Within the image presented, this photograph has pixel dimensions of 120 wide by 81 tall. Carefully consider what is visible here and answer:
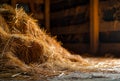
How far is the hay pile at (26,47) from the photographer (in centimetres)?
586

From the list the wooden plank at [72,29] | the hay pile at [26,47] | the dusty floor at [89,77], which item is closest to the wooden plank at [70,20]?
the wooden plank at [72,29]

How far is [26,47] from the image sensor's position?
240 inches

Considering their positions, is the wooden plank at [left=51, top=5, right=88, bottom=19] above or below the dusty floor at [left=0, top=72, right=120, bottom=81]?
above

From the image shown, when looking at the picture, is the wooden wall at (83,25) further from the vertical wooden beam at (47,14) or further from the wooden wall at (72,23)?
the vertical wooden beam at (47,14)

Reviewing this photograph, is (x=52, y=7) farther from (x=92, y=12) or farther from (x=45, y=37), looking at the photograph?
(x=45, y=37)

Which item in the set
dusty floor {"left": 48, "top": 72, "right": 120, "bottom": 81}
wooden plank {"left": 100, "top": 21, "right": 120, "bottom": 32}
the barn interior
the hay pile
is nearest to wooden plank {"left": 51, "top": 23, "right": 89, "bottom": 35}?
the barn interior

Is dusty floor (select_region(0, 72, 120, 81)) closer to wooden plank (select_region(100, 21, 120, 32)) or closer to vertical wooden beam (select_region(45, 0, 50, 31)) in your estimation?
wooden plank (select_region(100, 21, 120, 32))

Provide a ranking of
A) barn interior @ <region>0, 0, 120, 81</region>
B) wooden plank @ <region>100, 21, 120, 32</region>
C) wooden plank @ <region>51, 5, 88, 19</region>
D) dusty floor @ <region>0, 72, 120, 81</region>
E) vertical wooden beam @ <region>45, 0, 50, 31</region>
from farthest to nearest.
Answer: vertical wooden beam @ <region>45, 0, 50, 31</region> → wooden plank @ <region>51, 5, 88, 19</region> → barn interior @ <region>0, 0, 120, 81</region> → wooden plank @ <region>100, 21, 120, 32</region> → dusty floor @ <region>0, 72, 120, 81</region>

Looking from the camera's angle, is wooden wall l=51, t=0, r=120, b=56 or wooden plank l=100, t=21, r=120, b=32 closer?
wooden plank l=100, t=21, r=120, b=32

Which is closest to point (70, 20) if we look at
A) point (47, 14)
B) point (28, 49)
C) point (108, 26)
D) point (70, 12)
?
point (70, 12)

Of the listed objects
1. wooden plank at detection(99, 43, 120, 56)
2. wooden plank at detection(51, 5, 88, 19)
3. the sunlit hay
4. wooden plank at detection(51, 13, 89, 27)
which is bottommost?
Answer: wooden plank at detection(99, 43, 120, 56)

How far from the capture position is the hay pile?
19.2 ft

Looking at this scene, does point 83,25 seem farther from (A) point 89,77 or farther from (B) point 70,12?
(A) point 89,77

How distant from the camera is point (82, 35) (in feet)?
32.0
